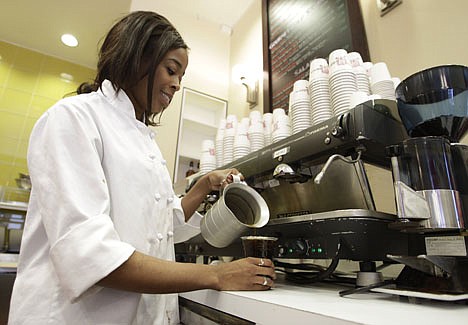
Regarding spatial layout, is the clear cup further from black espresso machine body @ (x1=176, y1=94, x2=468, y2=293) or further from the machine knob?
the machine knob

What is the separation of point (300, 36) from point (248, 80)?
587 millimetres

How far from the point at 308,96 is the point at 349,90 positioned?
18 cm

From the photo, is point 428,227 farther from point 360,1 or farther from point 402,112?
point 360,1

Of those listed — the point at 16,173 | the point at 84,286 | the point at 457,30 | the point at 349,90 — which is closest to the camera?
the point at 84,286

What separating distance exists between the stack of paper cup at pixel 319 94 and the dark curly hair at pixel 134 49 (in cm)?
48

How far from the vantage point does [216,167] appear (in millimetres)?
1575

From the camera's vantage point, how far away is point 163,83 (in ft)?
2.78

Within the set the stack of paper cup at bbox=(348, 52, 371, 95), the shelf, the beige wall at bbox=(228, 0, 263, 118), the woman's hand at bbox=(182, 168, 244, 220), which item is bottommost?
the woman's hand at bbox=(182, 168, 244, 220)

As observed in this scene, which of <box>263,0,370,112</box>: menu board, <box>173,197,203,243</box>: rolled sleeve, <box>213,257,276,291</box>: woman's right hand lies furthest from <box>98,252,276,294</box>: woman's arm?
<box>263,0,370,112</box>: menu board

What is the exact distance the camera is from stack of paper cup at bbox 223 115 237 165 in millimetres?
1463

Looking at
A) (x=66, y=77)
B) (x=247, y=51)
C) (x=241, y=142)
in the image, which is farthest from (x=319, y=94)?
(x=66, y=77)

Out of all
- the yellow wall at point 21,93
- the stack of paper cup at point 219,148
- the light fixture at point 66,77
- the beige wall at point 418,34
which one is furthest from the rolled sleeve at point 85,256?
the light fixture at point 66,77

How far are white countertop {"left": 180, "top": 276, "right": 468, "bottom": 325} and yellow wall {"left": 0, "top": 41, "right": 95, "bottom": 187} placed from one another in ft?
10.5

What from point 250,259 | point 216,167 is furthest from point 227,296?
point 216,167
